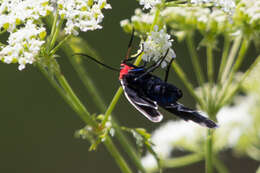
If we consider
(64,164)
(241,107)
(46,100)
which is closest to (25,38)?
(241,107)

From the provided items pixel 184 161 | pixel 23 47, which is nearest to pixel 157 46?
pixel 23 47

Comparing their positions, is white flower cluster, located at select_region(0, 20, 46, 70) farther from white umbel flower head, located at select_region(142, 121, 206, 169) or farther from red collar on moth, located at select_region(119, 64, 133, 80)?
white umbel flower head, located at select_region(142, 121, 206, 169)

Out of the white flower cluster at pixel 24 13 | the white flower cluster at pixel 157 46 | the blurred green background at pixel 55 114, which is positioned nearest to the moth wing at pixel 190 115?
the white flower cluster at pixel 157 46

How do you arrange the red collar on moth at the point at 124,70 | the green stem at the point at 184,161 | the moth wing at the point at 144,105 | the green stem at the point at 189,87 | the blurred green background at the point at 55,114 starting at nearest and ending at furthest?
the moth wing at the point at 144,105
the red collar on moth at the point at 124,70
the green stem at the point at 189,87
the green stem at the point at 184,161
the blurred green background at the point at 55,114

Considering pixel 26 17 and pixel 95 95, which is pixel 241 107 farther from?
pixel 26 17

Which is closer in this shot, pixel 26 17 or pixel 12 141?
pixel 26 17

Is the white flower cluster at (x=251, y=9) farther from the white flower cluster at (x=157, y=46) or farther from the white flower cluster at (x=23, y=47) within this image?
the white flower cluster at (x=23, y=47)
